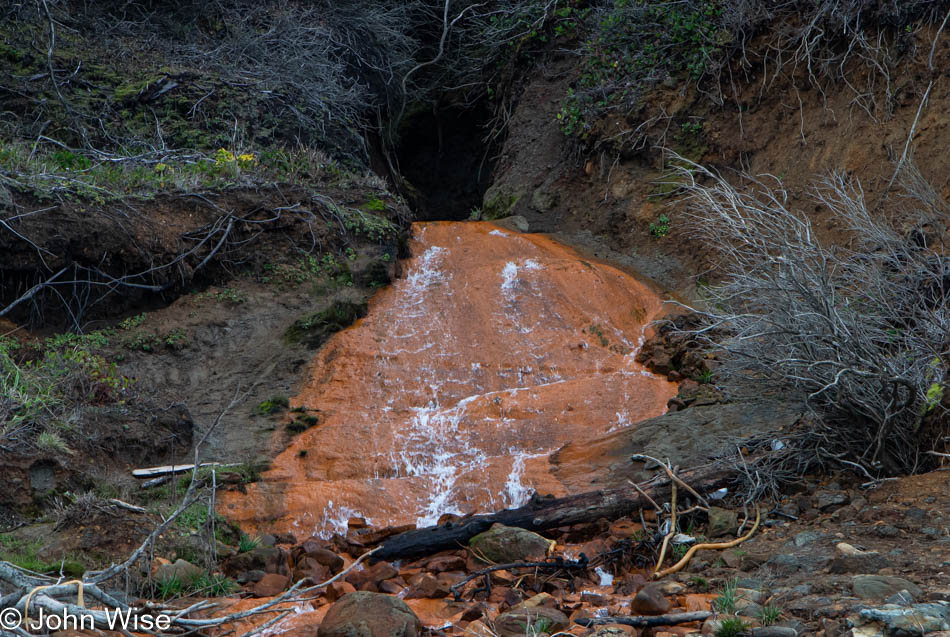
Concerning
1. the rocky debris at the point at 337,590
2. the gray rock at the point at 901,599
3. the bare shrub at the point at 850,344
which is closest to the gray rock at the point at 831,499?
the bare shrub at the point at 850,344

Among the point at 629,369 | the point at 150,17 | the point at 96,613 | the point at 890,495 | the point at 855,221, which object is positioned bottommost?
the point at 629,369

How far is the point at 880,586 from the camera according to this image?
374cm

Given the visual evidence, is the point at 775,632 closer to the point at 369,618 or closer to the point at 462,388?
the point at 369,618

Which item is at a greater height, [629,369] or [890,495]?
[890,495]

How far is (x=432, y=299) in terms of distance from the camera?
31.7ft

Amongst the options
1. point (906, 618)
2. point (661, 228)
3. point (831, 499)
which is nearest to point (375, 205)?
point (661, 228)

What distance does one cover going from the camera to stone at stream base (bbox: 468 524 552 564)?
17.0 ft

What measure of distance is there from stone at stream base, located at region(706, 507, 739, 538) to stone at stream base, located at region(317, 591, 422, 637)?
1.91m

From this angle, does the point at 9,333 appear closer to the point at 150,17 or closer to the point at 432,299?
the point at 432,299

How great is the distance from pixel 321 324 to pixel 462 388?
1841 mm

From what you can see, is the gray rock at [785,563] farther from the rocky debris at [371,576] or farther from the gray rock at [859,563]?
the rocky debris at [371,576]

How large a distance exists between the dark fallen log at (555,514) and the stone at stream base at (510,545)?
207 millimetres

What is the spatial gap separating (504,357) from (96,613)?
5405 mm

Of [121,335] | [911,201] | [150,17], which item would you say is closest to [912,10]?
[911,201]
